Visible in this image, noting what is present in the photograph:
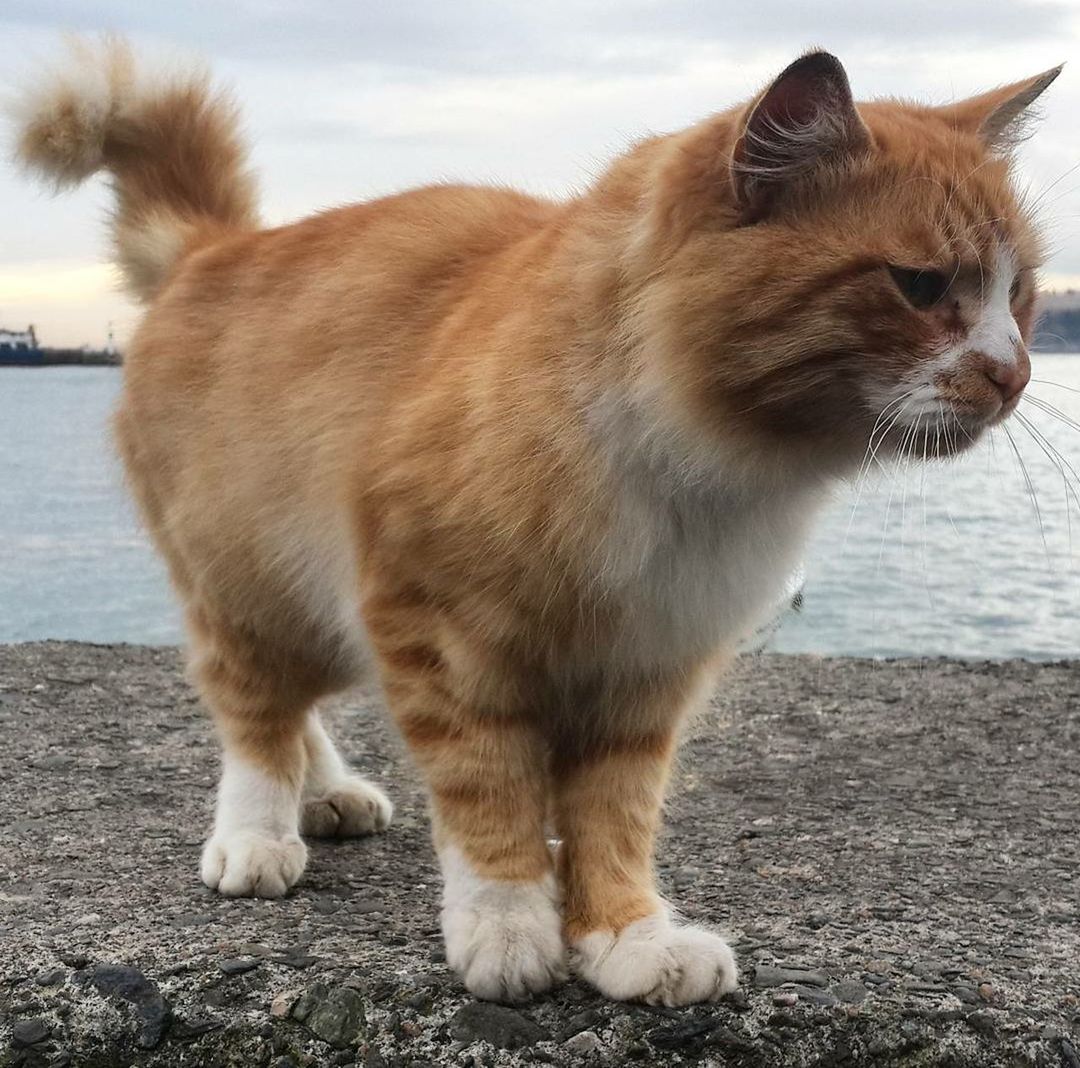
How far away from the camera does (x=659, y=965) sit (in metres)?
1.59

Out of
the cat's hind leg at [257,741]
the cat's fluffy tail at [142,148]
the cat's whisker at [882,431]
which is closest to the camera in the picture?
the cat's whisker at [882,431]

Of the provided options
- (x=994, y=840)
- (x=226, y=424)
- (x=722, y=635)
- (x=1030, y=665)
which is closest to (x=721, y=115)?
(x=722, y=635)

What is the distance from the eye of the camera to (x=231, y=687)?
215 cm

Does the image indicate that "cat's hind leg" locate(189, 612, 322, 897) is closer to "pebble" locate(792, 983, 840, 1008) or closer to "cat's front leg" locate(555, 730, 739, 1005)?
"cat's front leg" locate(555, 730, 739, 1005)

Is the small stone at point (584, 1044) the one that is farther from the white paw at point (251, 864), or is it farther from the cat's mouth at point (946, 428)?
the cat's mouth at point (946, 428)

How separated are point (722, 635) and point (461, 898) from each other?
485mm

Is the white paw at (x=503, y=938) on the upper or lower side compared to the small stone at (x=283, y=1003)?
upper

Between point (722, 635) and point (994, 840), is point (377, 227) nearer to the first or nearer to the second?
point (722, 635)

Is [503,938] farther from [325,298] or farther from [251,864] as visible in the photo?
[325,298]

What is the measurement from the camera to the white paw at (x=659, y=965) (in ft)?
5.22

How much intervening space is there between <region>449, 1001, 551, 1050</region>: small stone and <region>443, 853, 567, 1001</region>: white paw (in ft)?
0.06

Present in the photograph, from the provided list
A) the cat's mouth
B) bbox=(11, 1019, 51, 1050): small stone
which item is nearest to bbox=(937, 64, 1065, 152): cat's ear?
the cat's mouth

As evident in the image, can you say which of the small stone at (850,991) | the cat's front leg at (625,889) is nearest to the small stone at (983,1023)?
the small stone at (850,991)

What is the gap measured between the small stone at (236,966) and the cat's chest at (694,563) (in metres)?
0.67
